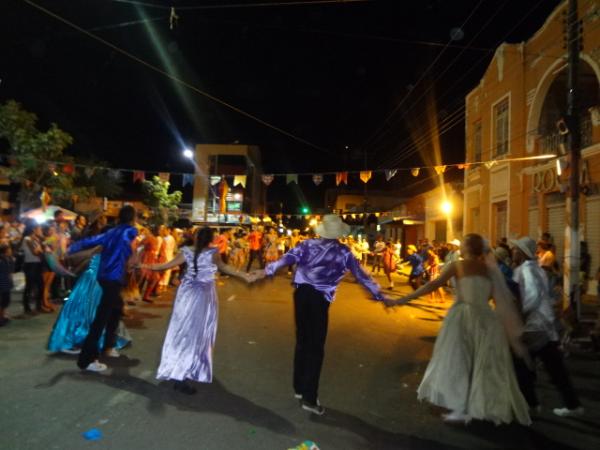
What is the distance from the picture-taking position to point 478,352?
14.6 feet

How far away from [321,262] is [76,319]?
3674 millimetres

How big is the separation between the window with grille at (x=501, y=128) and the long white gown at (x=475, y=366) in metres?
17.1

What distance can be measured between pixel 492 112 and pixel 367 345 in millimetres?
16562

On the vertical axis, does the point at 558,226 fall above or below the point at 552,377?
above

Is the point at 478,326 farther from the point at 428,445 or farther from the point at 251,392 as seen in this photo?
the point at 251,392

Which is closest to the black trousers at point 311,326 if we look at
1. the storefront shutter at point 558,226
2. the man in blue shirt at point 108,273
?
the man in blue shirt at point 108,273

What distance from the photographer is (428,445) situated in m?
4.13

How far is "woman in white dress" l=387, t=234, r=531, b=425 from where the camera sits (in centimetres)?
435

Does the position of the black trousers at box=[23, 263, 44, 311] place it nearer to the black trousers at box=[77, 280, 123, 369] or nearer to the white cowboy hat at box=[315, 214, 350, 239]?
the black trousers at box=[77, 280, 123, 369]

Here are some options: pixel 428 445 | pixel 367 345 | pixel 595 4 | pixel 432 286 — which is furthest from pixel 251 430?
pixel 595 4

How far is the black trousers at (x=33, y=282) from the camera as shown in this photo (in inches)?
384

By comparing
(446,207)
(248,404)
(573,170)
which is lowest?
(248,404)

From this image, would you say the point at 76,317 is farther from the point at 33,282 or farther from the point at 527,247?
the point at 527,247

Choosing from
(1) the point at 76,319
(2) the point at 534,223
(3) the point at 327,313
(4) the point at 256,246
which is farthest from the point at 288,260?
(4) the point at 256,246
